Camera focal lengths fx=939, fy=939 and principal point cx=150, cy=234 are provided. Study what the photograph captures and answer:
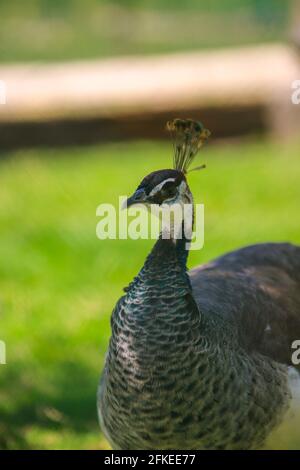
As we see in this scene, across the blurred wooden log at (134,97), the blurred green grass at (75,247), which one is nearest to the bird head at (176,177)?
the blurred green grass at (75,247)

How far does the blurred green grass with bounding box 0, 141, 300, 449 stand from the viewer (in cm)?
422

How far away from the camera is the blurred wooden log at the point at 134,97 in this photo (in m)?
9.00

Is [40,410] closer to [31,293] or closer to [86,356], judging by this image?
[86,356]

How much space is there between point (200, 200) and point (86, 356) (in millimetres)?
2636

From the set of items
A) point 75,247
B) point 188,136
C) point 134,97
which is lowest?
point 75,247

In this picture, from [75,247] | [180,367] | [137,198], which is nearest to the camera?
[137,198]

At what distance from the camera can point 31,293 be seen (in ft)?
18.0

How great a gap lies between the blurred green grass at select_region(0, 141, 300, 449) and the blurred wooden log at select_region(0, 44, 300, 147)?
0.24 meters

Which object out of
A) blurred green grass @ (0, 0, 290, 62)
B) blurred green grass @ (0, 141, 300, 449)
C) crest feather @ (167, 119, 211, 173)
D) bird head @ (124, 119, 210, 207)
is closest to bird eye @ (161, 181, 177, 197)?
bird head @ (124, 119, 210, 207)

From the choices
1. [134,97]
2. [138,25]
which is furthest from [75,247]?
[138,25]

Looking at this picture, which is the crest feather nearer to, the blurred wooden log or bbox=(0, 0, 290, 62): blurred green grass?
the blurred wooden log

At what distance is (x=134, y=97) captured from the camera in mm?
9133

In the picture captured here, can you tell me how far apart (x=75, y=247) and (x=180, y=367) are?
11.0ft

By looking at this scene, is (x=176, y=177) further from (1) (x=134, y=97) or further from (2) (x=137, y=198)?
(1) (x=134, y=97)
